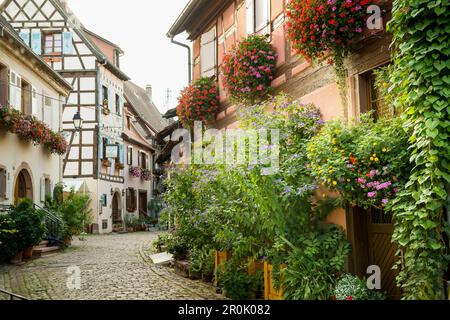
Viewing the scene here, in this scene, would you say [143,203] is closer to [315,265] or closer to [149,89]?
[149,89]

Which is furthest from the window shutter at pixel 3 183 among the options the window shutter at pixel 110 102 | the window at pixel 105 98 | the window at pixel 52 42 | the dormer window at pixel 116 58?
the dormer window at pixel 116 58

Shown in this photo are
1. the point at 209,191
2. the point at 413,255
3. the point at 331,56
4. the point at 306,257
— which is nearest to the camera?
the point at 413,255

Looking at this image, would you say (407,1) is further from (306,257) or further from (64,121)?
(64,121)

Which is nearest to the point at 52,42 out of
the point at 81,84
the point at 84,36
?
the point at 84,36

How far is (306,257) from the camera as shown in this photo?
5875 millimetres

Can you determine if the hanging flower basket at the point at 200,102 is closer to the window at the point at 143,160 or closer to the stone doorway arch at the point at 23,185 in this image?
the stone doorway arch at the point at 23,185

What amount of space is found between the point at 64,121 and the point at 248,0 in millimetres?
16463

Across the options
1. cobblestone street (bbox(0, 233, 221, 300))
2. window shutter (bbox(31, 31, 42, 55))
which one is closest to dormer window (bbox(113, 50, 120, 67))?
window shutter (bbox(31, 31, 42, 55))

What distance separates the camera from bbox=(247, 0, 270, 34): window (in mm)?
9382

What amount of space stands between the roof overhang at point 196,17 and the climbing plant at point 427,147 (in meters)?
7.06

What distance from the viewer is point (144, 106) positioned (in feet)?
129

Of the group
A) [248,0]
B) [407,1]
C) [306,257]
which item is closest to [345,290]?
[306,257]

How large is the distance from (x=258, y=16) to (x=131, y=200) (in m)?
23.0

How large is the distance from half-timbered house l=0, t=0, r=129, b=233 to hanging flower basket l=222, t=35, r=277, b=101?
1604 cm
